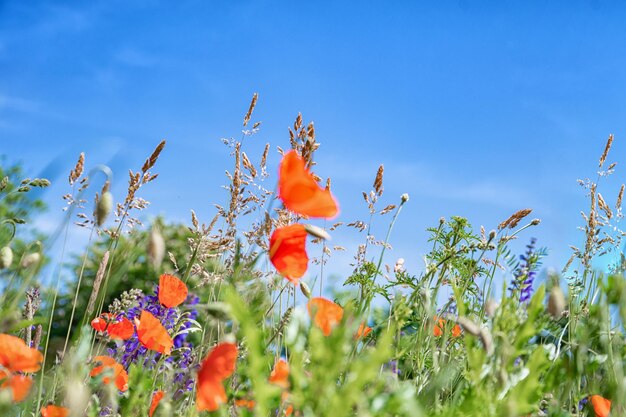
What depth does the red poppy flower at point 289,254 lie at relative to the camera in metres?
1.57

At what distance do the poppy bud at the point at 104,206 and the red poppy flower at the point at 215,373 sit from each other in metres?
0.70

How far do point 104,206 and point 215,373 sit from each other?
0.73m

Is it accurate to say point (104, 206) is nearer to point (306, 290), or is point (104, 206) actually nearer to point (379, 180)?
point (306, 290)

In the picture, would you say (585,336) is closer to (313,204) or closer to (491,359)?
(491,359)

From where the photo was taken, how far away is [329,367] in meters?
1.03

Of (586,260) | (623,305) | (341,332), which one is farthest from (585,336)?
(586,260)

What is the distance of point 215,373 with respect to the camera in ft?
4.05

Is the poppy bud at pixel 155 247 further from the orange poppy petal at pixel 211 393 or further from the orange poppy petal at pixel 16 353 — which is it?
the orange poppy petal at pixel 211 393

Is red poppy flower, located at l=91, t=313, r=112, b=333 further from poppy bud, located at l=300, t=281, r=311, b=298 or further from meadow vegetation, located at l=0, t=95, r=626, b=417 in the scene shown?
poppy bud, located at l=300, t=281, r=311, b=298

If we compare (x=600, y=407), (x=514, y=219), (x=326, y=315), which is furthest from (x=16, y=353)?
(x=514, y=219)

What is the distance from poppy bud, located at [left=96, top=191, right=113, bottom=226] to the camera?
1.81m

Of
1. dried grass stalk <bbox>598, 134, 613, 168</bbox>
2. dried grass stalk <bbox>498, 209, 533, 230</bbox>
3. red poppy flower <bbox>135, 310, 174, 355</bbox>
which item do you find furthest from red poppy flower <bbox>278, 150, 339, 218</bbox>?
dried grass stalk <bbox>598, 134, 613, 168</bbox>

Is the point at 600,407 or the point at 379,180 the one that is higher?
the point at 379,180

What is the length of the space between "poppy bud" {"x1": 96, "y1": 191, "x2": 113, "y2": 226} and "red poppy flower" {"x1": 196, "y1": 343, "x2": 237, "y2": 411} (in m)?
0.70
